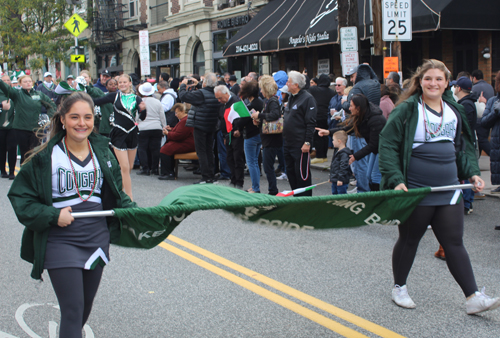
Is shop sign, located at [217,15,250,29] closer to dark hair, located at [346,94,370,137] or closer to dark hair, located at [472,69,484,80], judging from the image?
dark hair, located at [472,69,484,80]

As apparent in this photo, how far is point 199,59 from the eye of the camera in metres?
27.3

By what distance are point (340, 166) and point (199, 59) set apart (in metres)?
20.3

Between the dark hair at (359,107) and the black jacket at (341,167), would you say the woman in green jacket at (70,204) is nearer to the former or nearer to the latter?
the dark hair at (359,107)

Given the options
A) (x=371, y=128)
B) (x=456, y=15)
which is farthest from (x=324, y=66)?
(x=371, y=128)

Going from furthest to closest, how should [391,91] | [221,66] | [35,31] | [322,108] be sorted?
[35,31] < [221,66] < [322,108] < [391,91]

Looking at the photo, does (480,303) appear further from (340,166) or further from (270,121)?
(270,121)

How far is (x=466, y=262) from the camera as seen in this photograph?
411 cm

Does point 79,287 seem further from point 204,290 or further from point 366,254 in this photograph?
point 366,254

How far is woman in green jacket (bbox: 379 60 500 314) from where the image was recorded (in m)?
4.10

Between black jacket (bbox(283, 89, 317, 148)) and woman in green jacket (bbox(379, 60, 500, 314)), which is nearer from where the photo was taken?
woman in green jacket (bbox(379, 60, 500, 314))

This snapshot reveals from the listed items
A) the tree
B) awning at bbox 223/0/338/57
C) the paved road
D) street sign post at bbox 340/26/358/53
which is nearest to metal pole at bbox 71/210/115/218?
the paved road

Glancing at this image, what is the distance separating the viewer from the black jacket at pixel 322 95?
13.0m

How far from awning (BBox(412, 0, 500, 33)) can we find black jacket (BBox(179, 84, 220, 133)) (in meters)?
6.11

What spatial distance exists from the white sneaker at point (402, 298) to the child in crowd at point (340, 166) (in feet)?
12.1
